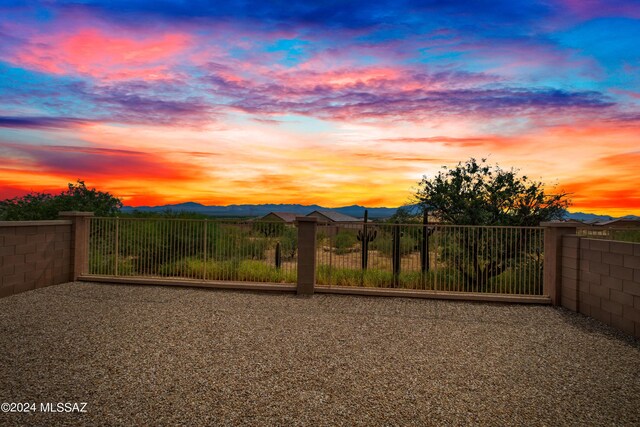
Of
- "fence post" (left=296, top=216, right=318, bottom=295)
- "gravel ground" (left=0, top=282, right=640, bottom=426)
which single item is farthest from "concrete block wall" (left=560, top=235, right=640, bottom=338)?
"fence post" (left=296, top=216, right=318, bottom=295)

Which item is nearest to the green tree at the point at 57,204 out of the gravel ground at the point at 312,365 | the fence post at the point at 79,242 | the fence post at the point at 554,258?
the fence post at the point at 79,242

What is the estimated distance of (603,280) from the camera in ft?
34.3

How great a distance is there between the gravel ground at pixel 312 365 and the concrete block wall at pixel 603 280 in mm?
448

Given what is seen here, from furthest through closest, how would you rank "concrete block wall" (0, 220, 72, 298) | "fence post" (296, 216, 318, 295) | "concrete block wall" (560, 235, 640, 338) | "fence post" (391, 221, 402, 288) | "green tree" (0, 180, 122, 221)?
"green tree" (0, 180, 122, 221) → "fence post" (391, 221, 402, 288) → "fence post" (296, 216, 318, 295) → "concrete block wall" (0, 220, 72, 298) → "concrete block wall" (560, 235, 640, 338)

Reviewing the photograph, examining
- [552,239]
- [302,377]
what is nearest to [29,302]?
[302,377]

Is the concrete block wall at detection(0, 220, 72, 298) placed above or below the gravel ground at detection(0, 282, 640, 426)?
above

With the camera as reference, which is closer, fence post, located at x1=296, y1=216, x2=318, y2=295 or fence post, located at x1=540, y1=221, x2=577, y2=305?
fence post, located at x1=540, y1=221, x2=577, y2=305

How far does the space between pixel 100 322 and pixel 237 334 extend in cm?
298

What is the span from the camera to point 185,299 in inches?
471

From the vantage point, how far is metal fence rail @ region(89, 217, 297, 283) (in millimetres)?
14078

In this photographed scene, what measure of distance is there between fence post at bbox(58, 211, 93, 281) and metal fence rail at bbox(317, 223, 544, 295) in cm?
741

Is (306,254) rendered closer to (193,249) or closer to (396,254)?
(396,254)

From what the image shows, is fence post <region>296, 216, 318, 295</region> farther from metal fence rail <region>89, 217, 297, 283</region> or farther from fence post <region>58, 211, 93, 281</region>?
fence post <region>58, 211, 93, 281</region>

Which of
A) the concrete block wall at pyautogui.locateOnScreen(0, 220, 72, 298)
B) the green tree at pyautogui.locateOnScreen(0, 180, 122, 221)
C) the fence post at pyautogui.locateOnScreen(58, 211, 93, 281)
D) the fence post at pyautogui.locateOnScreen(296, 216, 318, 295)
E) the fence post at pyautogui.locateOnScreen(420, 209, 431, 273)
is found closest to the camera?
the concrete block wall at pyautogui.locateOnScreen(0, 220, 72, 298)
